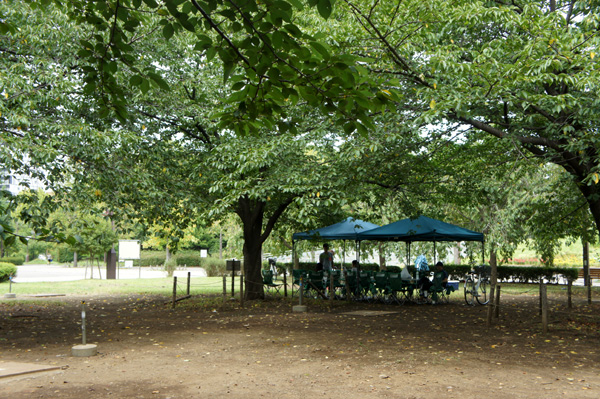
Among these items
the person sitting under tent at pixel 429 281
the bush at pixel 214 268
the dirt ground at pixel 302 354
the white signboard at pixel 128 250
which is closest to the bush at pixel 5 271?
the white signboard at pixel 128 250

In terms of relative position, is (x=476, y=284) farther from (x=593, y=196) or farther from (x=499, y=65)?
(x=499, y=65)

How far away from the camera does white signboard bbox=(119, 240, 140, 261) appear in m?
30.9

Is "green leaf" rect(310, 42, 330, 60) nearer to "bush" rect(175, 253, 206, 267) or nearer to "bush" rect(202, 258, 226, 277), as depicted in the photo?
"bush" rect(202, 258, 226, 277)

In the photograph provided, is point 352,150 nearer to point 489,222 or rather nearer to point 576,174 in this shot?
point 576,174

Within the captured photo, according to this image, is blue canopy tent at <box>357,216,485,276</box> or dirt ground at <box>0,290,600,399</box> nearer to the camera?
dirt ground at <box>0,290,600,399</box>

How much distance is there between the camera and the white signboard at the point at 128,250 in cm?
3087

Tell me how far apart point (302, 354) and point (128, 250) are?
24653mm

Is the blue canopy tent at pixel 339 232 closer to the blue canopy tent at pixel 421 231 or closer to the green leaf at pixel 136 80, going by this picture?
the blue canopy tent at pixel 421 231

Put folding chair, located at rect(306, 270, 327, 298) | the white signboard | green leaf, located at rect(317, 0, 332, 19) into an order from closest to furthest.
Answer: green leaf, located at rect(317, 0, 332, 19) < folding chair, located at rect(306, 270, 327, 298) < the white signboard

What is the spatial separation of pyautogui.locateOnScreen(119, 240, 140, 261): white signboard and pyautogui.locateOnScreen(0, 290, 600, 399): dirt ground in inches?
632

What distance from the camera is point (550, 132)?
34.2 feet

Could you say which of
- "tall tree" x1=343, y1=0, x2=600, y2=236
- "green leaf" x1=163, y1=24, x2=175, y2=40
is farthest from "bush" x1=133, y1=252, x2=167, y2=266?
"green leaf" x1=163, y1=24, x2=175, y2=40

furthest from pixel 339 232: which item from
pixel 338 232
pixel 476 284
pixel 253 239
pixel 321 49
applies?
pixel 321 49

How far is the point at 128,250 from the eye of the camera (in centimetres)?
3119
